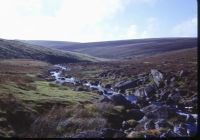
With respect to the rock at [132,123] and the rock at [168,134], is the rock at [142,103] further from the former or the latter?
the rock at [168,134]

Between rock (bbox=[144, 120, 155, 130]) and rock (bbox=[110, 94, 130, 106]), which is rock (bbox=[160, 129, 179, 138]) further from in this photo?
rock (bbox=[110, 94, 130, 106])

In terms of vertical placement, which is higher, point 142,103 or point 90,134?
point 90,134

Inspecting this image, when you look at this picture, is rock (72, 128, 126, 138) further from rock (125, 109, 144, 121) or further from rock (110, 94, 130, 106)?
rock (110, 94, 130, 106)

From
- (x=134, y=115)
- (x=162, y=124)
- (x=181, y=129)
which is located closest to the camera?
(x=181, y=129)

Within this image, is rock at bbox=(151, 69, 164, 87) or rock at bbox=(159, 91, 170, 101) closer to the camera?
rock at bbox=(159, 91, 170, 101)

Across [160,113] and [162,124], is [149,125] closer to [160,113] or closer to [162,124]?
[162,124]

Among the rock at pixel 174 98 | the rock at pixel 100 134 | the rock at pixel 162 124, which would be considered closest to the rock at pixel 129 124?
the rock at pixel 162 124

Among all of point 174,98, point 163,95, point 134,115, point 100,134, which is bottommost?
point 174,98


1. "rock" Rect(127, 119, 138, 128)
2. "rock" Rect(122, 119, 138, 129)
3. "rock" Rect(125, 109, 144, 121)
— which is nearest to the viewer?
"rock" Rect(122, 119, 138, 129)

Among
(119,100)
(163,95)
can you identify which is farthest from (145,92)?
(119,100)

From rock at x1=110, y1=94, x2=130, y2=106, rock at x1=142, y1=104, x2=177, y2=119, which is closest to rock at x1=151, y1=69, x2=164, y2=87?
rock at x1=110, y1=94, x2=130, y2=106

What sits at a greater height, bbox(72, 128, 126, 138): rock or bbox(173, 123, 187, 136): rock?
bbox(72, 128, 126, 138): rock

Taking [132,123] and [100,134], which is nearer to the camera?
[100,134]

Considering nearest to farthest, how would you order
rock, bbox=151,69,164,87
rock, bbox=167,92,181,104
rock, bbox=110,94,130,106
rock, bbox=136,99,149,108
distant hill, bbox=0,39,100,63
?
rock, bbox=110,94,130,106 < rock, bbox=136,99,149,108 < rock, bbox=167,92,181,104 < rock, bbox=151,69,164,87 < distant hill, bbox=0,39,100,63
